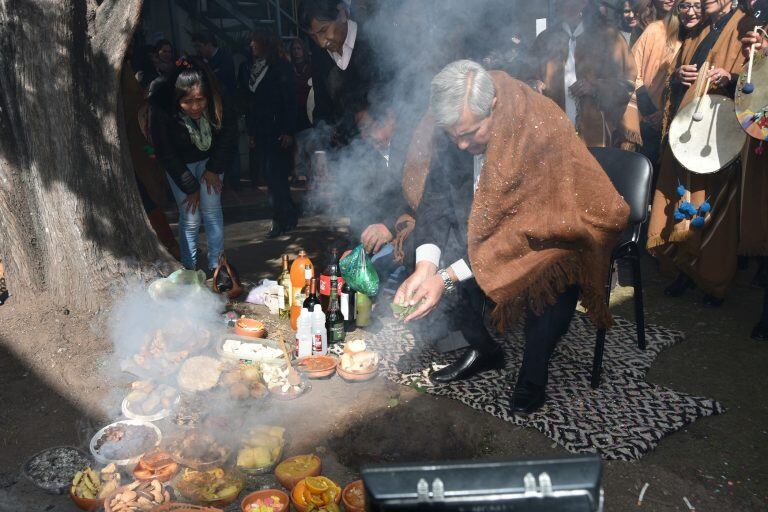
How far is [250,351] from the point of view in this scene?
4.36 m

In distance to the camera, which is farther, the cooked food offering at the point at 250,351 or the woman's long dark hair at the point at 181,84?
the woman's long dark hair at the point at 181,84

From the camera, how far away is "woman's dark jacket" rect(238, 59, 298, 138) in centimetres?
769

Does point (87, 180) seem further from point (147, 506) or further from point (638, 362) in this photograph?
point (638, 362)

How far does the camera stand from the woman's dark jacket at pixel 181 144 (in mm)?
5406

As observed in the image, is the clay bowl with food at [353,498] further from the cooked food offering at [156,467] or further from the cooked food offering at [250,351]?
the cooked food offering at [250,351]

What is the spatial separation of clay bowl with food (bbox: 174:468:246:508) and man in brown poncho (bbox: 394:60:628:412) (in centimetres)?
130

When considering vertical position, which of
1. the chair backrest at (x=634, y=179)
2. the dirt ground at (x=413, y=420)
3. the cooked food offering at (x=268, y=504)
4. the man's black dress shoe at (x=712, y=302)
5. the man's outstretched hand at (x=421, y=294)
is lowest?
the man's black dress shoe at (x=712, y=302)

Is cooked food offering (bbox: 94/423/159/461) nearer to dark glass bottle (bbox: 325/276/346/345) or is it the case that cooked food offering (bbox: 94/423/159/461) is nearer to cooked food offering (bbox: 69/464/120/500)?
cooked food offering (bbox: 69/464/120/500)

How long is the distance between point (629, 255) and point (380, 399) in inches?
84.3

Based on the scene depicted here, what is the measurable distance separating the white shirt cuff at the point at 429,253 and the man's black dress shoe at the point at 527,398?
0.96 metres

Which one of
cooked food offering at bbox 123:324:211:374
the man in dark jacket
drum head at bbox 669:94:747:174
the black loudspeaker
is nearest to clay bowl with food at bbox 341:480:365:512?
the black loudspeaker

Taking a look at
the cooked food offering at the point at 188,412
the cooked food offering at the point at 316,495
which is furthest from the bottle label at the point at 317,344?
the cooked food offering at the point at 316,495

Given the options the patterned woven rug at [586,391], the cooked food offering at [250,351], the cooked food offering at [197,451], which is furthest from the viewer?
the cooked food offering at [250,351]

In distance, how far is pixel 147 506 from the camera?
9.16 ft
